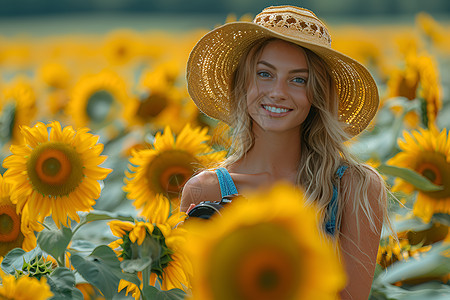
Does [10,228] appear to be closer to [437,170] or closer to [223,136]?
[223,136]

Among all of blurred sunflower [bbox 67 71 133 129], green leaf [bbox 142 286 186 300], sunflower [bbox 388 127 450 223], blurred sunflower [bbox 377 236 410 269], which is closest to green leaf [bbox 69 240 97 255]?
green leaf [bbox 142 286 186 300]

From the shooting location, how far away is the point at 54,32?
25.0 ft

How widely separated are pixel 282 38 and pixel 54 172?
1.88ft

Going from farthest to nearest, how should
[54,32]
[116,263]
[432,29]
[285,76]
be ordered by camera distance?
1. [54,32]
2. [432,29]
3. [285,76]
4. [116,263]

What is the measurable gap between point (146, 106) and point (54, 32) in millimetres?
5336

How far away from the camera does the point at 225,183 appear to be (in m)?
1.44

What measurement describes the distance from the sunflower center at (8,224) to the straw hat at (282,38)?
0.55m

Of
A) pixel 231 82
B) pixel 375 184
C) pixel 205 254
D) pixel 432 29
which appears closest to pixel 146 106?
pixel 231 82

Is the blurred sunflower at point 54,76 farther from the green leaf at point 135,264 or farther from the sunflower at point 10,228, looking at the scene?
the green leaf at point 135,264

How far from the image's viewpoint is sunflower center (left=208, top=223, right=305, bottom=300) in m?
0.60

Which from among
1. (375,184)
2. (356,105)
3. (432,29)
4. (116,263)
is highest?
(432,29)

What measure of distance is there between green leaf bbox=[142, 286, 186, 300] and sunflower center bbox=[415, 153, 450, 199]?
2.84 feet

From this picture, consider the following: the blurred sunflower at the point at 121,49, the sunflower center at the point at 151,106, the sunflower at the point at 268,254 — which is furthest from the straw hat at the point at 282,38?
the blurred sunflower at the point at 121,49

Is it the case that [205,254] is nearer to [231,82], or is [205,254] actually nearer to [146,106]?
[231,82]
